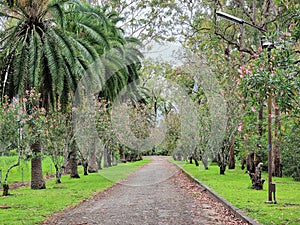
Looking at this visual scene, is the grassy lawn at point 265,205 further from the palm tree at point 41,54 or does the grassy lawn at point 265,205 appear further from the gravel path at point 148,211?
the palm tree at point 41,54

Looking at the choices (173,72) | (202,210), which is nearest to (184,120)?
(173,72)

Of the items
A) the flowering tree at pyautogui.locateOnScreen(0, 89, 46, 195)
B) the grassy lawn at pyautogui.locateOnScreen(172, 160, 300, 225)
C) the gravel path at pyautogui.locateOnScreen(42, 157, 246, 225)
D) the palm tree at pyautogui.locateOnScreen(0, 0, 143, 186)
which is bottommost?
the gravel path at pyautogui.locateOnScreen(42, 157, 246, 225)

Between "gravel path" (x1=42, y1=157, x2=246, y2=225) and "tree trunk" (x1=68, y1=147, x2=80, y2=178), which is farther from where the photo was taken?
"tree trunk" (x1=68, y1=147, x2=80, y2=178)

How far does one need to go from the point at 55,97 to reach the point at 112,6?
16.5m

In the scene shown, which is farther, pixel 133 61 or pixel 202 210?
pixel 133 61

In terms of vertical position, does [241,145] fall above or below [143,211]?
above

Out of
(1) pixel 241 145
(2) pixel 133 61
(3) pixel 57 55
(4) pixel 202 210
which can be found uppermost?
(2) pixel 133 61

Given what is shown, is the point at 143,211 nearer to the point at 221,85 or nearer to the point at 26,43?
the point at 26,43

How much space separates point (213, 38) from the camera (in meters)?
22.4

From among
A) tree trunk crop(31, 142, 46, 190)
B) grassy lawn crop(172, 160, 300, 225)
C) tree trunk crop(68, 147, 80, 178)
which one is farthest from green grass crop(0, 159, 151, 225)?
tree trunk crop(68, 147, 80, 178)

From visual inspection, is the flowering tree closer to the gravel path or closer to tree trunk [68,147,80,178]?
the gravel path

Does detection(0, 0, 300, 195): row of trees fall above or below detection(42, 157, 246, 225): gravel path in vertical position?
above

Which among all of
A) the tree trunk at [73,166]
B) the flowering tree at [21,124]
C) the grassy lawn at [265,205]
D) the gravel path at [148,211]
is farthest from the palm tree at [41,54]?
the grassy lawn at [265,205]

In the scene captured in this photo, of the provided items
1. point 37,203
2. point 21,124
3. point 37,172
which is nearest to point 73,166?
point 37,172
